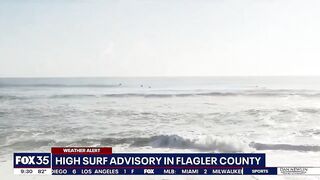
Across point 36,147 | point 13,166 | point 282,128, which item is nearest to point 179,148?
point 282,128

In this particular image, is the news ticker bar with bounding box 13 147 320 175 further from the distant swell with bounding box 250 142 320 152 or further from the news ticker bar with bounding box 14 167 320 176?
the distant swell with bounding box 250 142 320 152

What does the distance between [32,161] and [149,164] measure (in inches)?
43.7

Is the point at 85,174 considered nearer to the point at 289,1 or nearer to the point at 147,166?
the point at 147,166

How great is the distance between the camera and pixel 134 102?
138 inches

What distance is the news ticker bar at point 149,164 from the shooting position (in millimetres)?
2932

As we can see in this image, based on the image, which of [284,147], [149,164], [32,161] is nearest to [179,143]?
[149,164]

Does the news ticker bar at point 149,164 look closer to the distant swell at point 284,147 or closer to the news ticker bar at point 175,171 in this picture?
the news ticker bar at point 175,171

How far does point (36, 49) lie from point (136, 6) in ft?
3.62

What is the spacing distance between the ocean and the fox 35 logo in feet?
0.25

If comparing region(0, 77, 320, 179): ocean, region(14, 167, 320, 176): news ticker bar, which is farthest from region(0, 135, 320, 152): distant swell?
region(14, 167, 320, 176): news ticker bar

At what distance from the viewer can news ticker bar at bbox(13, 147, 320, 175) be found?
2932 millimetres

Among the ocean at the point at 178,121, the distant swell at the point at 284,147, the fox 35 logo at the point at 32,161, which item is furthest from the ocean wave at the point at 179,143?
the fox 35 logo at the point at 32,161

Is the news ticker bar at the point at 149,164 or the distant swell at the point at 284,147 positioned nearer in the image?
the news ticker bar at the point at 149,164

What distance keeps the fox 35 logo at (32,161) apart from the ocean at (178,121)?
77 millimetres
